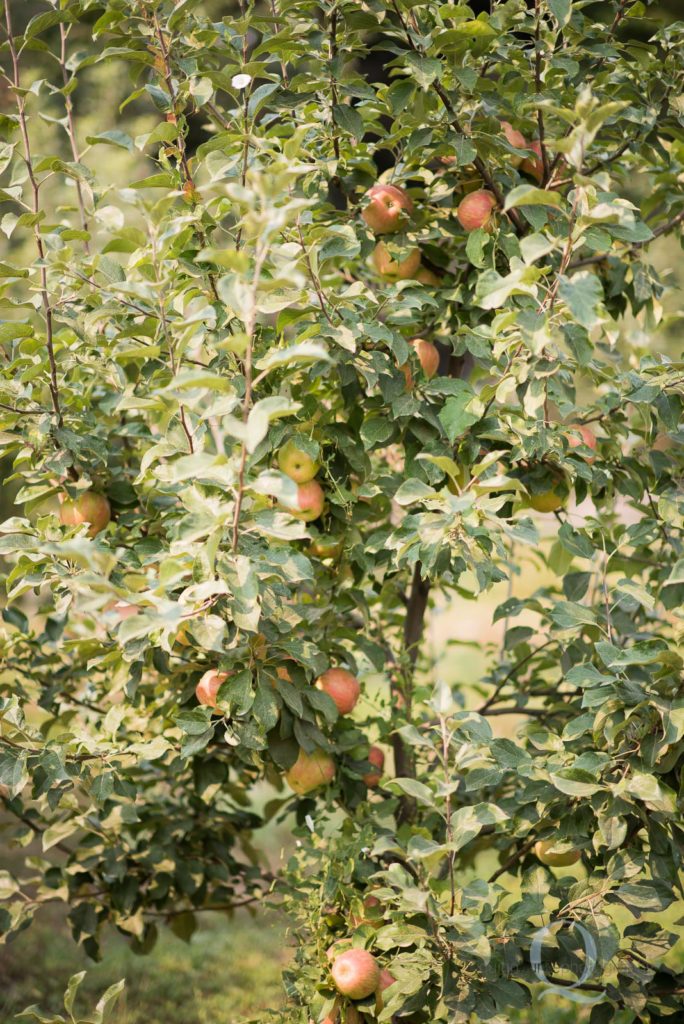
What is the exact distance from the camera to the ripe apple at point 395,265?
150 cm

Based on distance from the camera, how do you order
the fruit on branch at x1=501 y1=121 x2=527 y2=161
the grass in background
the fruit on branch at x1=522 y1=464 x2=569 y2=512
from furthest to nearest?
the grass in background → the fruit on branch at x1=501 y1=121 x2=527 y2=161 → the fruit on branch at x1=522 y1=464 x2=569 y2=512

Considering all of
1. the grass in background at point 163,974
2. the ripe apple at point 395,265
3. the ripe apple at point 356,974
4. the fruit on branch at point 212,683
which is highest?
the ripe apple at point 395,265

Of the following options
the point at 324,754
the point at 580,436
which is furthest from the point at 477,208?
the point at 324,754

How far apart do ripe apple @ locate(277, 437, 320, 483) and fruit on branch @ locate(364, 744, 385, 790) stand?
0.54 metres

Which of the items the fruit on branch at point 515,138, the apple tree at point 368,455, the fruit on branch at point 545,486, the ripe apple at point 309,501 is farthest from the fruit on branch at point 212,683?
the fruit on branch at point 515,138

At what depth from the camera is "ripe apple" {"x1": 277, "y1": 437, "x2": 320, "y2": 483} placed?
4.20ft

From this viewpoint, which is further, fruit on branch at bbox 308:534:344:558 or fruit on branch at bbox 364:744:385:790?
fruit on branch at bbox 364:744:385:790

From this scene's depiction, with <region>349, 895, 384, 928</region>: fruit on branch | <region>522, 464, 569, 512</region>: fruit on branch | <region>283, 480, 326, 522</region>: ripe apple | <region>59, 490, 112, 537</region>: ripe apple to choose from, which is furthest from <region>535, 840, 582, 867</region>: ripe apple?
<region>59, 490, 112, 537</region>: ripe apple

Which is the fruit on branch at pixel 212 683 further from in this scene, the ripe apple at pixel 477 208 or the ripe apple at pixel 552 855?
the ripe apple at pixel 477 208

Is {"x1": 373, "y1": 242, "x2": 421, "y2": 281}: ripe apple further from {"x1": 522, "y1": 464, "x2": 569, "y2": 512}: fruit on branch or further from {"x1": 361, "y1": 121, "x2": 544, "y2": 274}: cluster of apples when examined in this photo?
{"x1": 522, "y1": 464, "x2": 569, "y2": 512}: fruit on branch

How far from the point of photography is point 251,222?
85 cm

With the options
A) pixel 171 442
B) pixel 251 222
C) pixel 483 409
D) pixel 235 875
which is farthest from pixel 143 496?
pixel 235 875

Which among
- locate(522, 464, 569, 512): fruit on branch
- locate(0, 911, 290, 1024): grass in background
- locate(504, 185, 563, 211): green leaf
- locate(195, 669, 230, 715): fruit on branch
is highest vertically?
locate(504, 185, 563, 211): green leaf

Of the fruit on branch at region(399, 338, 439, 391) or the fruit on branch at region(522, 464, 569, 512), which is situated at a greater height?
the fruit on branch at region(399, 338, 439, 391)
